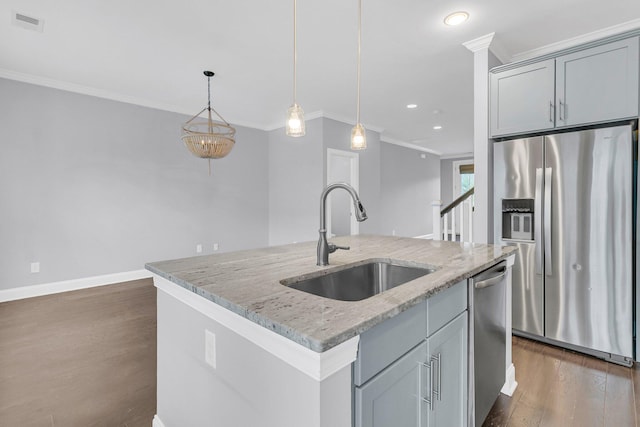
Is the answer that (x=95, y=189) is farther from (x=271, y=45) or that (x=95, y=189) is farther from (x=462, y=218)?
(x=462, y=218)

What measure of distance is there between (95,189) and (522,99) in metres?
4.97

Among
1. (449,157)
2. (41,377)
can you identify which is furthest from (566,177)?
(449,157)

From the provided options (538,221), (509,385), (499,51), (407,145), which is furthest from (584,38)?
(407,145)

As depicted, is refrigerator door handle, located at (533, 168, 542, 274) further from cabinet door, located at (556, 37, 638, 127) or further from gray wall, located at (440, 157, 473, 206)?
gray wall, located at (440, 157, 473, 206)

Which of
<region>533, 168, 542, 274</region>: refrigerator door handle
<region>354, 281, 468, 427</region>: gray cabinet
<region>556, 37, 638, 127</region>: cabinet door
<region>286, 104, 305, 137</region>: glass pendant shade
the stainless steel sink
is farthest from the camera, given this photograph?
<region>533, 168, 542, 274</region>: refrigerator door handle

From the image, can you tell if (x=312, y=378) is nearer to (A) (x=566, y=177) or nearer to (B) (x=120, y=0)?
(A) (x=566, y=177)

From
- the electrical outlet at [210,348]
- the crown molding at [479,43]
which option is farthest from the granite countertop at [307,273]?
the crown molding at [479,43]

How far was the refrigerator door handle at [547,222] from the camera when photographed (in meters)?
2.45

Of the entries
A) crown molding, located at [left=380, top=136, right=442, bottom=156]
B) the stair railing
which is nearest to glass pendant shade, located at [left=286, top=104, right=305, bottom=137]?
the stair railing

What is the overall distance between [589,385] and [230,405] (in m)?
2.31

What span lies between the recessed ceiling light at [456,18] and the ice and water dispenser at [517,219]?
153 centimetres

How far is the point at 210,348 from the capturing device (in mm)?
1112

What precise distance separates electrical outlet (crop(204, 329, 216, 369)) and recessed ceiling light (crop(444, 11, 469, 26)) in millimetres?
2801

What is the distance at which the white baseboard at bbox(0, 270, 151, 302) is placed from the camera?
362cm
